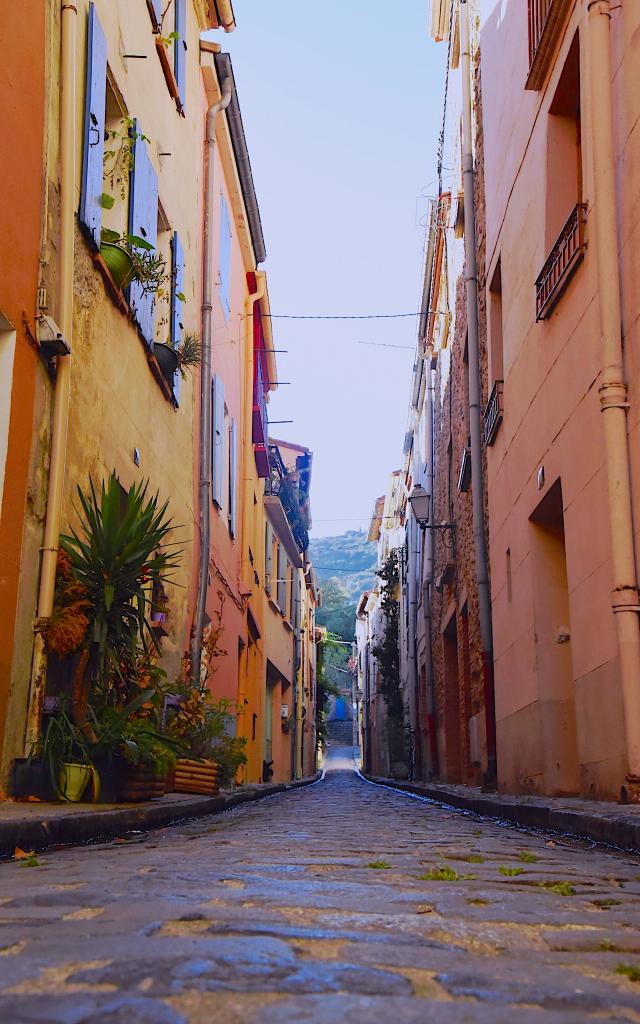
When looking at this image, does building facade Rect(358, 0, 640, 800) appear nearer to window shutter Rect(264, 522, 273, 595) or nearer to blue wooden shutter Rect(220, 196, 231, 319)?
blue wooden shutter Rect(220, 196, 231, 319)

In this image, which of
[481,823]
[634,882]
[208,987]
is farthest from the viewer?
[481,823]

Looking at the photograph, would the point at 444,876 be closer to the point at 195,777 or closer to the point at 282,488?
the point at 195,777

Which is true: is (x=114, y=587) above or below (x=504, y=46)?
below

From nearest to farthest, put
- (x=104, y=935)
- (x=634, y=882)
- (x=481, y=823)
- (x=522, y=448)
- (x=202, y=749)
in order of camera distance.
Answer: (x=104, y=935), (x=634, y=882), (x=481, y=823), (x=522, y=448), (x=202, y=749)

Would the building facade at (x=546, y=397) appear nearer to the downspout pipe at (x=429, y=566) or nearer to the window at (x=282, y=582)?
the downspout pipe at (x=429, y=566)

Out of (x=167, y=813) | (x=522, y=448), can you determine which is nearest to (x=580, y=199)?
(x=522, y=448)

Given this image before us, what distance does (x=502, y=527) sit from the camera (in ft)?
32.8

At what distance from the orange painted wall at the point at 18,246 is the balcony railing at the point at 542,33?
3.42 meters

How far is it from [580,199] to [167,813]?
16.9 feet

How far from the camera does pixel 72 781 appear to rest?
5695 millimetres

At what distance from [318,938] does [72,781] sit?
3868 mm

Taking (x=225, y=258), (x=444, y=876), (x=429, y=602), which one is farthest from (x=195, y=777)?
(x=429, y=602)

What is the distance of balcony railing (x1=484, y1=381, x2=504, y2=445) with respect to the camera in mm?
10008

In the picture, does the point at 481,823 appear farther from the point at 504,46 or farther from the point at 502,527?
the point at 504,46
